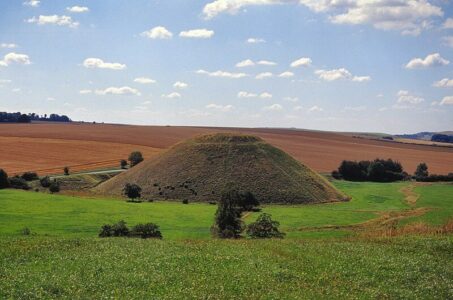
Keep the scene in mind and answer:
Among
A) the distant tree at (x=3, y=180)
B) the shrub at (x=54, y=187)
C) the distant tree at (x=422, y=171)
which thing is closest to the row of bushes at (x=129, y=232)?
the shrub at (x=54, y=187)

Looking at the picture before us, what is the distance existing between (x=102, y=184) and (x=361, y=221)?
57735 mm

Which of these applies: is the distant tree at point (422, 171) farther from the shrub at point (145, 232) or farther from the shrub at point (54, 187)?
the shrub at point (145, 232)

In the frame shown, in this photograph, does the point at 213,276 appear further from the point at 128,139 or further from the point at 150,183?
the point at 128,139

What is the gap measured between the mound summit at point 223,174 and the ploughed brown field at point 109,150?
21.8 metres

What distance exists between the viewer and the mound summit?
307 ft

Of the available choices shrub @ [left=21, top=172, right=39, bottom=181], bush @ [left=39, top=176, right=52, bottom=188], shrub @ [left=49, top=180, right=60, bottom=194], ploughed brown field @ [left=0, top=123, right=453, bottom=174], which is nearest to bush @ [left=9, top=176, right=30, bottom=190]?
bush @ [left=39, top=176, right=52, bottom=188]

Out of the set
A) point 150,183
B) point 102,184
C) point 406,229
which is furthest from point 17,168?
point 406,229

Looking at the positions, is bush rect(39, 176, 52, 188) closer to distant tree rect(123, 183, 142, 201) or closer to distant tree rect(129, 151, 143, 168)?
distant tree rect(123, 183, 142, 201)

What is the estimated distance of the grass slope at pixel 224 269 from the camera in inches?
1049

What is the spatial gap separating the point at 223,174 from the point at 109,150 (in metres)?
54.1

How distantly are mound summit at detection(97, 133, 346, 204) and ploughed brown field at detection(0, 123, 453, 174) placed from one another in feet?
71.6

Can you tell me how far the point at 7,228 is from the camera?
54.6 meters

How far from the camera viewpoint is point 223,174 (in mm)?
98938

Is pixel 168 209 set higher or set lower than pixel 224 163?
lower
